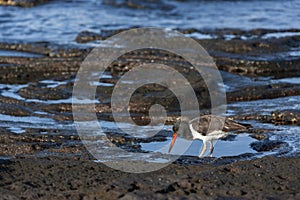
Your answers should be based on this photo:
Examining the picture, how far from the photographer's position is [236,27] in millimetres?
19172

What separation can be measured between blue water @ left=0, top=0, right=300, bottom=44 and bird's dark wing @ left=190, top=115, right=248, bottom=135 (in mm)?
9257

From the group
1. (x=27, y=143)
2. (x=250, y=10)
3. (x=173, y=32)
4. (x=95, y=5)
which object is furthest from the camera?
(x=95, y=5)

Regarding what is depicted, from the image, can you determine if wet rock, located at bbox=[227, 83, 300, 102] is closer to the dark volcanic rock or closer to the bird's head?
the bird's head

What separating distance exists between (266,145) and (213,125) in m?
0.93

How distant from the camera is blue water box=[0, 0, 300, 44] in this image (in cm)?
1938

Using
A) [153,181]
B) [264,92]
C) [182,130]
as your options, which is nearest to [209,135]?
[182,130]

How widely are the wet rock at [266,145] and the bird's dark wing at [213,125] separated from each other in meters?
0.41

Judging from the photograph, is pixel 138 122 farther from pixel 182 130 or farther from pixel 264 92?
pixel 264 92

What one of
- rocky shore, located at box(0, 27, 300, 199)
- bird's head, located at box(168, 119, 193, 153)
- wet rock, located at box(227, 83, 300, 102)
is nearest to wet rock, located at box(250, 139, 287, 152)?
rocky shore, located at box(0, 27, 300, 199)

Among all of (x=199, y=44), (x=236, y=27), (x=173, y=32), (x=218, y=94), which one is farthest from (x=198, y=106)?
(x=236, y=27)

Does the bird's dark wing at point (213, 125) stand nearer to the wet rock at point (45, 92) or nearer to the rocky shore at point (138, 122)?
the rocky shore at point (138, 122)

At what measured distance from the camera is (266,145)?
9312 mm

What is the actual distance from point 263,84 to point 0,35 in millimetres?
8645

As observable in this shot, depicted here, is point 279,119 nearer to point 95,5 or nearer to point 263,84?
point 263,84
